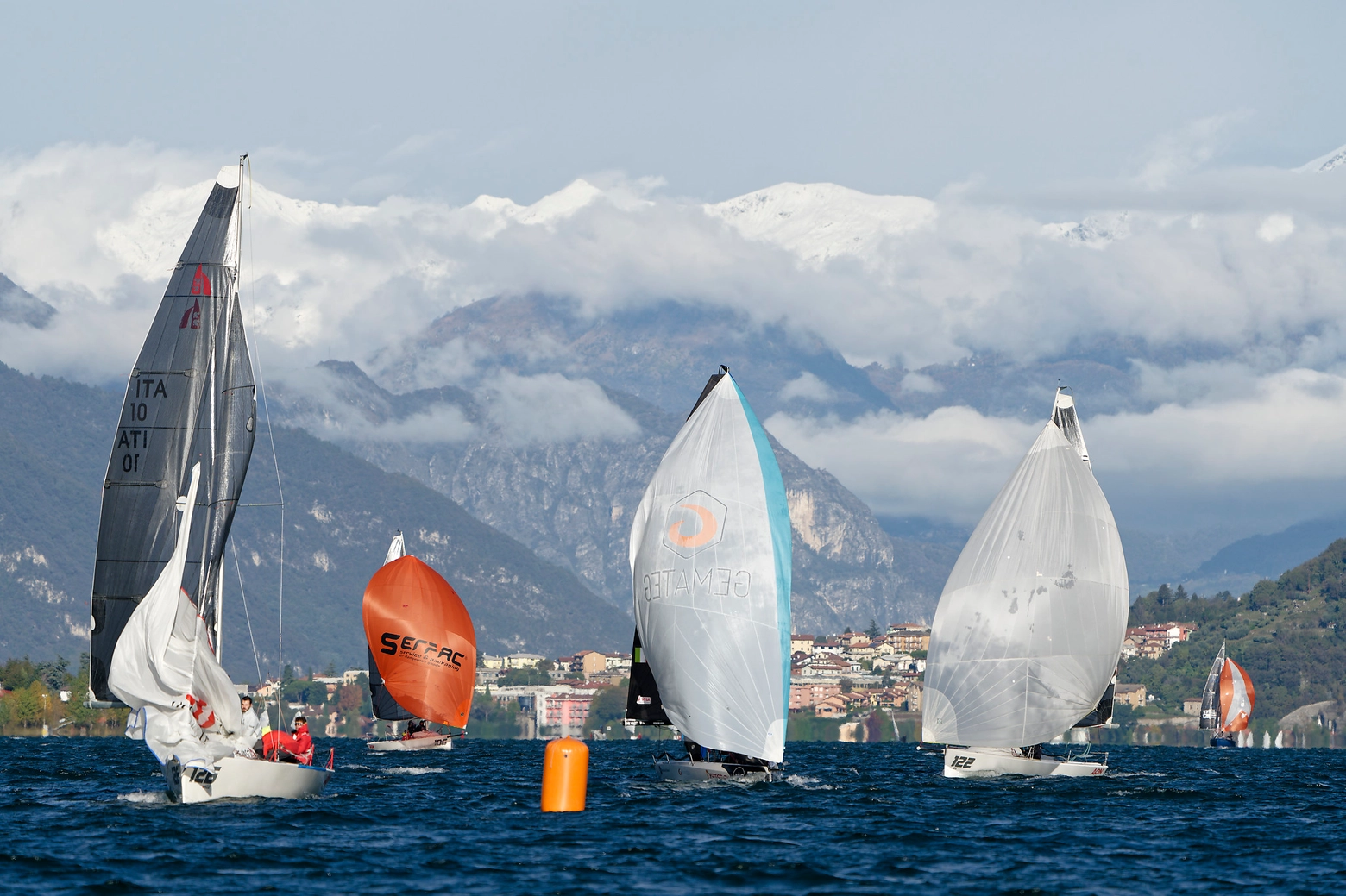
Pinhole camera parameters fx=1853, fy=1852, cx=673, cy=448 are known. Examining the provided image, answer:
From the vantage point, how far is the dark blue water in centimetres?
4019

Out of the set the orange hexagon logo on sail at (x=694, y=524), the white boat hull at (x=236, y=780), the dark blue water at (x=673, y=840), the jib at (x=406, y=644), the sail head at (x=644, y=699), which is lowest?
the dark blue water at (x=673, y=840)

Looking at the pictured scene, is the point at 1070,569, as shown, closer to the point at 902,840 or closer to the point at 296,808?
the point at 902,840

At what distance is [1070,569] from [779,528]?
49.1 ft

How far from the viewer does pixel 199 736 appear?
165ft

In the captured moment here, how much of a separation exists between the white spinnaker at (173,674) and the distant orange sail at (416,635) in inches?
1583

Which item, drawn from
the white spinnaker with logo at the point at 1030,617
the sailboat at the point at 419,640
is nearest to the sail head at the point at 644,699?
the white spinnaker with logo at the point at 1030,617

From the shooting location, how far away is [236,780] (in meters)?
50.9

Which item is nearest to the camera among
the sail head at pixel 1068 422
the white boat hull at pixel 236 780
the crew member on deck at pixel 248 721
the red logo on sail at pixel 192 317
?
the white boat hull at pixel 236 780

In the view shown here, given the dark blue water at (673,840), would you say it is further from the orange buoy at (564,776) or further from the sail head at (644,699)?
the sail head at (644,699)

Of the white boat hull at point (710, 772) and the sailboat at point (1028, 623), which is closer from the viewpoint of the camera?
the white boat hull at point (710, 772)

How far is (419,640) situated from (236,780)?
41883mm

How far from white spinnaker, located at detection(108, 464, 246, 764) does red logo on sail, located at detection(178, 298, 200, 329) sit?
885cm

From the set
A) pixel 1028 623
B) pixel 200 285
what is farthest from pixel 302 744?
Result: pixel 1028 623

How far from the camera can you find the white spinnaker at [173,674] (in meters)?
49.0
